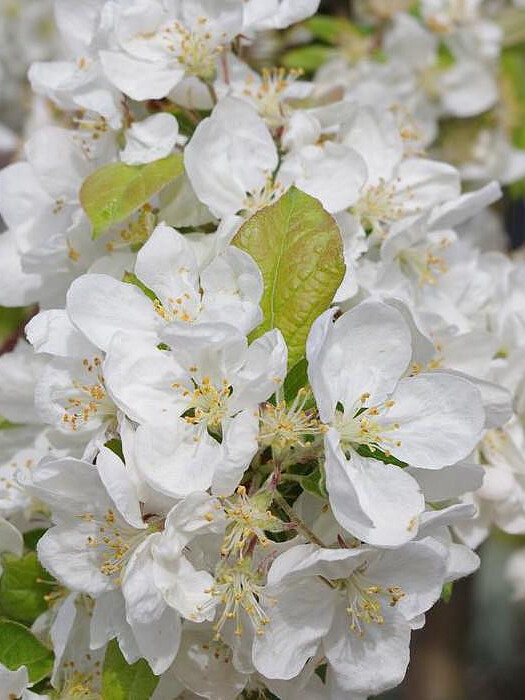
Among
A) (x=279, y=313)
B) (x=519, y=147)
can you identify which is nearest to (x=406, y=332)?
(x=279, y=313)

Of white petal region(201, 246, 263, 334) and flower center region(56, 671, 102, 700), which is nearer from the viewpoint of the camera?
white petal region(201, 246, 263, 334)

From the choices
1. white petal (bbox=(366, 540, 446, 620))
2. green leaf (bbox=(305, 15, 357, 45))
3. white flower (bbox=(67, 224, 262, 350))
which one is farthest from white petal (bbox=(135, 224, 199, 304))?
green leaf (bbox=(305, 15, 357, 45))

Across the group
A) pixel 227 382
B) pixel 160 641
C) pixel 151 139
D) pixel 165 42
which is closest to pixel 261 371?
pixel 227 382

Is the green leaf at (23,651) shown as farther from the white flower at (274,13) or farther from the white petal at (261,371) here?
the white flower at (274,13)

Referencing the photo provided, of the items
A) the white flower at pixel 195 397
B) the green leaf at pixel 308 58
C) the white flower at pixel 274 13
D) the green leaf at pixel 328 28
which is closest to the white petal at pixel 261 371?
the white flower at pixel 195 397

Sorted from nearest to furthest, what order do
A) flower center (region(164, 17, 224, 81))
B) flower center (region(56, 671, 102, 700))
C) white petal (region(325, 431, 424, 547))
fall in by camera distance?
white petal (region(325, 431, 424, 547)), flower center (region(56, 671, 102, 700)), flower center (region(164, 17, 224, 81))

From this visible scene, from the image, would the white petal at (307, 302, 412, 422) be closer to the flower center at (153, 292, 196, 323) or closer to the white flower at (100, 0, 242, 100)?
the flower center at (153, 292, 196, 323)

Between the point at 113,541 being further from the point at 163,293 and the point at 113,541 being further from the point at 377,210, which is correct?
the point at 377,210

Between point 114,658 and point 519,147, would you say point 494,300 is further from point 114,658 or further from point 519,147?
point 519,147
